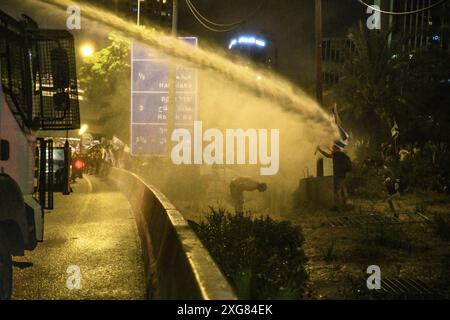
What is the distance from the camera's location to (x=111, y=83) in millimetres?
36656

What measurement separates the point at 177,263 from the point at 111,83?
32.8 metres

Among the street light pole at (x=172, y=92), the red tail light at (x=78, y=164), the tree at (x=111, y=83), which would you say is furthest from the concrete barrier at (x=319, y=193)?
the tree at (x=111, y=83)

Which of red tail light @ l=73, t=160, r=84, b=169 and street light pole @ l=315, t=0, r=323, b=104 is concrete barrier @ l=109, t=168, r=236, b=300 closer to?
street light pole @ l=315, t=0, r=323, b=104

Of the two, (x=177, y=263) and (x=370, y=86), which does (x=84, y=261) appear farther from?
(x=370, y=86)

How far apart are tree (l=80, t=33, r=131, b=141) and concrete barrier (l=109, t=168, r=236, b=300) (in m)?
28.2

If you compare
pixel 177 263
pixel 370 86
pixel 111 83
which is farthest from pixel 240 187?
pixel 111 83

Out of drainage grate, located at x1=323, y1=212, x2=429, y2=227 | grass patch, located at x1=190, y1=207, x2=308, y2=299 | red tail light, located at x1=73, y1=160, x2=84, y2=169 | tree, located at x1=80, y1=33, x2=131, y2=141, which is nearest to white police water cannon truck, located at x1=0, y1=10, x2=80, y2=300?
grass patch, located at x1=190, y1=207, x2=308, y2=299

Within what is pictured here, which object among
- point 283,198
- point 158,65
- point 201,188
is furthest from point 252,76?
point 283,198

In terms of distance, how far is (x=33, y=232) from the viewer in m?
6.15

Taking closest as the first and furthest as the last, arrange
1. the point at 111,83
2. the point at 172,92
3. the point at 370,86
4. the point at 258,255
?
the point at 258,255 → the point at 172,92 → the point at 370,86 → the point at 111,83

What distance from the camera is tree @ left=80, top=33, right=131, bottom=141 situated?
35.8m

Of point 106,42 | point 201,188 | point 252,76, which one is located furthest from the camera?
point 106,42
